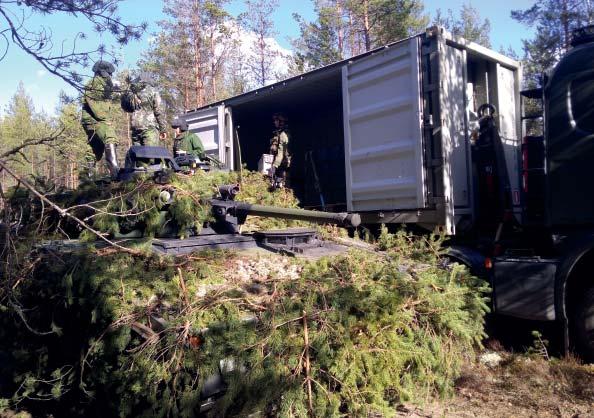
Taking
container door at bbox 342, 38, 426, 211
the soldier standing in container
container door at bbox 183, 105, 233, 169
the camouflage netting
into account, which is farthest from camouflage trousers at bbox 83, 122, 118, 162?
the soldier standing in container

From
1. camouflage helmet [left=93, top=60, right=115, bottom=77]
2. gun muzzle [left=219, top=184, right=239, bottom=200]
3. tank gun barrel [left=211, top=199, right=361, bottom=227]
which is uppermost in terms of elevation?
camouflage helmet [left=93, top=60, right=115, bottom=77]

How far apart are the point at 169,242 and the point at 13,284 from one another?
4.10 ft

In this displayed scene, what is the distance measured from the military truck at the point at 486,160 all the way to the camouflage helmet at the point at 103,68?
8.39 ft

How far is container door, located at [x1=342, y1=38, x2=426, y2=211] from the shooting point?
21.1 ft

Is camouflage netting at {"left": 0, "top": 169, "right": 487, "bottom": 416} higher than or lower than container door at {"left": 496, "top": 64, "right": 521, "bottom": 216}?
lower

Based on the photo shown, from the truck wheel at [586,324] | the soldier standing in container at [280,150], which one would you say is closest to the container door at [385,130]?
the truck wheel at [586,324]

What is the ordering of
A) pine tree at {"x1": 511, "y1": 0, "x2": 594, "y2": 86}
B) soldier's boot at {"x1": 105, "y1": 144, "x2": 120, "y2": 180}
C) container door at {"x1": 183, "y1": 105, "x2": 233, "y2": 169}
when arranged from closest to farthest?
soldier's boot at {"x1": 105, "y1": 144, "x2": 120, "y2": 180} → container door at {"x1": 183, "y1": 105, "x2": 233, "y2": 169} → pine tree at {"x1": 511, "y1": 0, "x2": 594, "y2": 86}

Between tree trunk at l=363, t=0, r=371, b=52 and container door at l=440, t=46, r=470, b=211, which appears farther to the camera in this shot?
tree trunk at l=363, t=0, r=371, b=52

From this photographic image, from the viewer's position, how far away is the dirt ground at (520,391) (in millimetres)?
4078

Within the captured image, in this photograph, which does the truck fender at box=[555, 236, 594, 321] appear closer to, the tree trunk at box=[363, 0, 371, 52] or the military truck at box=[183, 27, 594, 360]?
the military truck at box=[183, 27, 594, 360]

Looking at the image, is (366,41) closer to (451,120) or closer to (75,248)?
(451,120)

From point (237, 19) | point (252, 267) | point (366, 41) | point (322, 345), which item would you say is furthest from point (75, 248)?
point (237, 19)

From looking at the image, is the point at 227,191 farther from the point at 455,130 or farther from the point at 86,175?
the point at 455,130

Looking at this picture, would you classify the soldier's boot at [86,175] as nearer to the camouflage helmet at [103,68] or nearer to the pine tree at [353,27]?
the camouflage helmet at [103,68]
